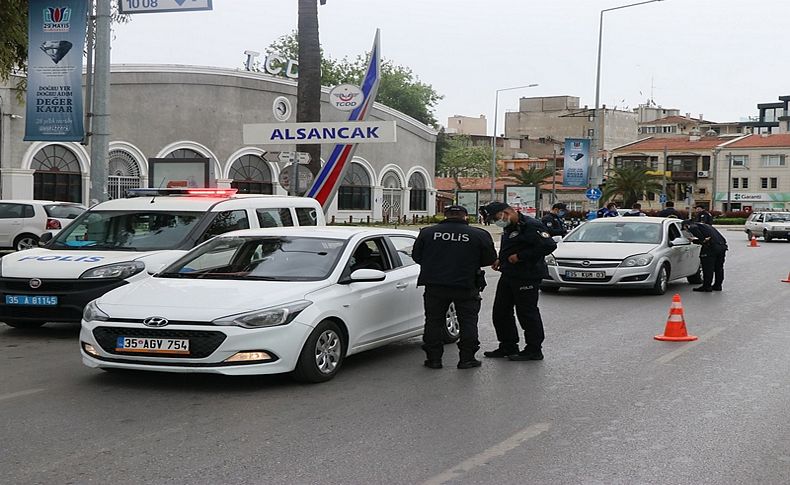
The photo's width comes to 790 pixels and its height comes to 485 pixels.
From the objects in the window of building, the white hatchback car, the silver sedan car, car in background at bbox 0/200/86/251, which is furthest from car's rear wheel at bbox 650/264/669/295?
the window of building

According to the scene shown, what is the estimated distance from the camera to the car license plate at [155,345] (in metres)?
7.72

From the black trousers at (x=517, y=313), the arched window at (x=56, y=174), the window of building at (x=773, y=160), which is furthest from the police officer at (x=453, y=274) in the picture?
the window of building at (x=773, y=160)

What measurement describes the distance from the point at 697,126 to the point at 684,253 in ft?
395

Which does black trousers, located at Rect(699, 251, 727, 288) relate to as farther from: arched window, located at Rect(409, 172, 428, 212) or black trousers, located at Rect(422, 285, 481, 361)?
arched window, located at Rect(409, 172, 428, 212)

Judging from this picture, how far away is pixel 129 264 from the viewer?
11023mm

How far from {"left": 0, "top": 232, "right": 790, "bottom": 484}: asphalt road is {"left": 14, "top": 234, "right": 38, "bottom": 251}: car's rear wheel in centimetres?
1557

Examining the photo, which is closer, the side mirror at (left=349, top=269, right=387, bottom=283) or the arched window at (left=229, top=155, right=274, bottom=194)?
the side mirror at (left=349, top=269, right=387, bottom=283)

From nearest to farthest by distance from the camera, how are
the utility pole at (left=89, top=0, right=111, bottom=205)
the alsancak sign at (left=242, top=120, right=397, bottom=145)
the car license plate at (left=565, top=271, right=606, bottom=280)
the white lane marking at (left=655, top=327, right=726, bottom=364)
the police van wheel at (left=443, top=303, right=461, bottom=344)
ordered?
1. the white lane marking at (left=655, top=327, right=726, bottom=364)
2. the police van wheel at (left=443, top=303, right=461, bottom=344)
3. the car license plate at (left=565, top=271, right=606, bottom=280)
4. the utility pole at (left=89, top=0, right=111, bottom=205)
5. the alsancak sign at (left=242, top=120, right=397, bottom=145)

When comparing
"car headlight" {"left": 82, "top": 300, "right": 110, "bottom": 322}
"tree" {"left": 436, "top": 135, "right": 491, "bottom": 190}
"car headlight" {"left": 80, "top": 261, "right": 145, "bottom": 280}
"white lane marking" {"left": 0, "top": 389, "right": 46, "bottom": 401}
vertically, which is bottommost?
"white lane marking" {"left": 0, "top": 389, "right": 46, "bottom": 401}

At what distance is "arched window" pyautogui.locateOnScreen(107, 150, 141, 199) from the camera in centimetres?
4475

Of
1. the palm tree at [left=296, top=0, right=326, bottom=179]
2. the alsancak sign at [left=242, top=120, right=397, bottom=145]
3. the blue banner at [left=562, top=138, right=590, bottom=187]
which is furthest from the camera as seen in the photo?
the blue banner at [left=562, top=138, right=590, bottom=187]

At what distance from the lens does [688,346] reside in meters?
10.9

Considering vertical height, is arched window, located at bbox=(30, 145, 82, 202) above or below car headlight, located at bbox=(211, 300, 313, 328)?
above

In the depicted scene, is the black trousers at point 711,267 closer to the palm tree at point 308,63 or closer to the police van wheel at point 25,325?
the palm tree at point 308,63
